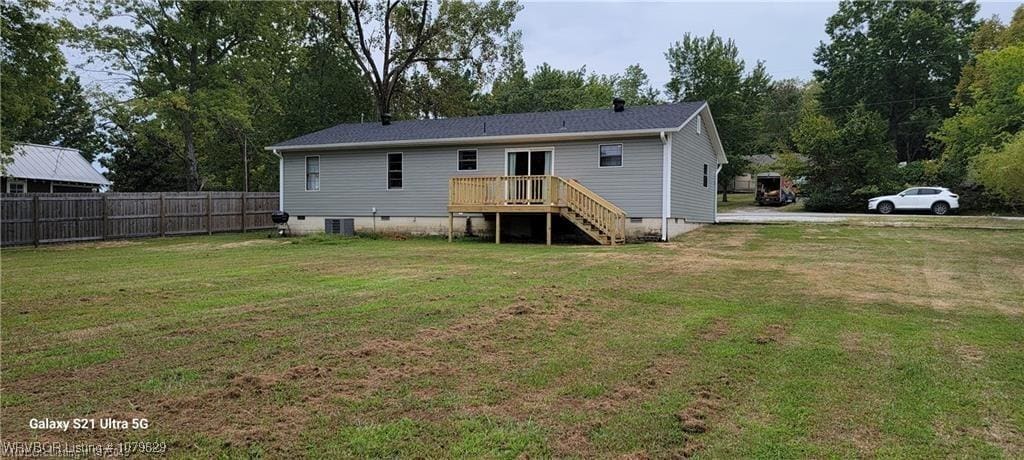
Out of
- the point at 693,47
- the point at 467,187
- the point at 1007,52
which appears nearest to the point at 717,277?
the point at 467,187

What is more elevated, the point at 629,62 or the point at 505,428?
the point at 629,62

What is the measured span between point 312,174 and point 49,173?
50.8 feet

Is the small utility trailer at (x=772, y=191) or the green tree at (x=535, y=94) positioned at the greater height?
the green tree at (x=535, y=94)

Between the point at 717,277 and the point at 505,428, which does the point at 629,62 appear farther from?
the point at 505,428

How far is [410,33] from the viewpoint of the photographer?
1216 inches

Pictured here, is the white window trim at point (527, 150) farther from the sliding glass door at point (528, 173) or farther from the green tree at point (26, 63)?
the green tree at point (26, 63)

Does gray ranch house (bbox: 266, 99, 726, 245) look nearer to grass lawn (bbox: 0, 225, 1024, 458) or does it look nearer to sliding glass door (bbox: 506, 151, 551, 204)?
sliding glass door (bbox: 506, 151, 551, 204)

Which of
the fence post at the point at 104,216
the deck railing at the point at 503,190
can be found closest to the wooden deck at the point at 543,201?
the deck railing at the point at 503,190

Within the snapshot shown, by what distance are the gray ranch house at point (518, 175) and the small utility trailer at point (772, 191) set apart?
14.6 metres

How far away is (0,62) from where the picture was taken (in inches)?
570

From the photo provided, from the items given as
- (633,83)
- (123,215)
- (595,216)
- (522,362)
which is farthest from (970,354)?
(633,83)

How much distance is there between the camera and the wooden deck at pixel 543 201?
14.6 metres

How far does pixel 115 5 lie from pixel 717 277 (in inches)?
1035

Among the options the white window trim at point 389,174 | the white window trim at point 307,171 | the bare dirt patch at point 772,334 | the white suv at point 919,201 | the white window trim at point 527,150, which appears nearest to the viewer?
the bare dirt patch at point 772,334
